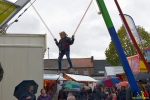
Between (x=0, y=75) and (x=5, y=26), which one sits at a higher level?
(x=5, y=26)

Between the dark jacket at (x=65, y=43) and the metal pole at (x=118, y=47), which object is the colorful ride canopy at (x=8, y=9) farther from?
the dark jacket at (x=65, y=43)

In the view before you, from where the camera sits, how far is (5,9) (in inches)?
331

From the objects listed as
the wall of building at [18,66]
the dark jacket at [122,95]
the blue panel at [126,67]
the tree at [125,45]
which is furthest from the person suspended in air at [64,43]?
the tree at [125,45]

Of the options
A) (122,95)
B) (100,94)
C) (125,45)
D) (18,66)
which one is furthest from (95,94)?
(125,45)

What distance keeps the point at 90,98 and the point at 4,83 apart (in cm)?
467

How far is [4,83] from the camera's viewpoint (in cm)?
1170

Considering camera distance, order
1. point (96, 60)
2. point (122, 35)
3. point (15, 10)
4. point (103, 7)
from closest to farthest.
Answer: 1. point (103, 7)
2. point (15, 10)
3. point (122, 35)
4. point (96, 60)

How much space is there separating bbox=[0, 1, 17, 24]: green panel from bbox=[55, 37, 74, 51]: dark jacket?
106 inches

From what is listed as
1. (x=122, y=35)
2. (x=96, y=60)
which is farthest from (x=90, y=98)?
(x=96, y=60)

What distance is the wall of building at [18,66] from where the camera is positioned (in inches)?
461

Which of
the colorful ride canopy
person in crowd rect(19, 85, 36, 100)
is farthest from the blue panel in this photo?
person in crowd rect(19, 85, 36, 100)

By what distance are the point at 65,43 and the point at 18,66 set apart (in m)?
2.04

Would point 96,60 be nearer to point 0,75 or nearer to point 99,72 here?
point 99,72

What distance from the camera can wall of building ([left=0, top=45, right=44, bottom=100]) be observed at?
1171 centimetres
